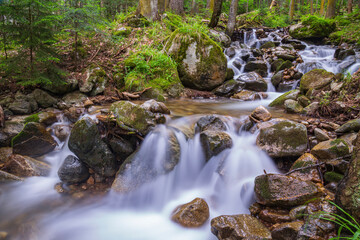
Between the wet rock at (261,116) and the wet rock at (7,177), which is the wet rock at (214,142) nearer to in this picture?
the wet rock at (261,116)

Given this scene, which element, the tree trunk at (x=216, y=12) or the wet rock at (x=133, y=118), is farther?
the tree trunk at (x=216, y=12)

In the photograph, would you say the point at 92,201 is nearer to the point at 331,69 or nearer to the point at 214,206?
the point at 214,206

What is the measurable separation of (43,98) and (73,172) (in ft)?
9.55

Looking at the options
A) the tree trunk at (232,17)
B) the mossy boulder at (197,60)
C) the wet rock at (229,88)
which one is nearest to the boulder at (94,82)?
the mossy boulder at (197,60)

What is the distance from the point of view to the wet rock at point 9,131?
455cm

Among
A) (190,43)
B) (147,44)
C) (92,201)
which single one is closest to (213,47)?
(190,43)

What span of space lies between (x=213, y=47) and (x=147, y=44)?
2.80 metres

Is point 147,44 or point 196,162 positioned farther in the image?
point 147,44

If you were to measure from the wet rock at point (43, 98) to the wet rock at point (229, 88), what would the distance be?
17.2ft

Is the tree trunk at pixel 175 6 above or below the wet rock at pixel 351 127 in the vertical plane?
above

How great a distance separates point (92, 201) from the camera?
360 centimetres

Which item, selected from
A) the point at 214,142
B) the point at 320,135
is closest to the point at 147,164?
the point at 214,142

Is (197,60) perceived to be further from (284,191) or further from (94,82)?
(284,191)

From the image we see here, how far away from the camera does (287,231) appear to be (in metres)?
2.25
